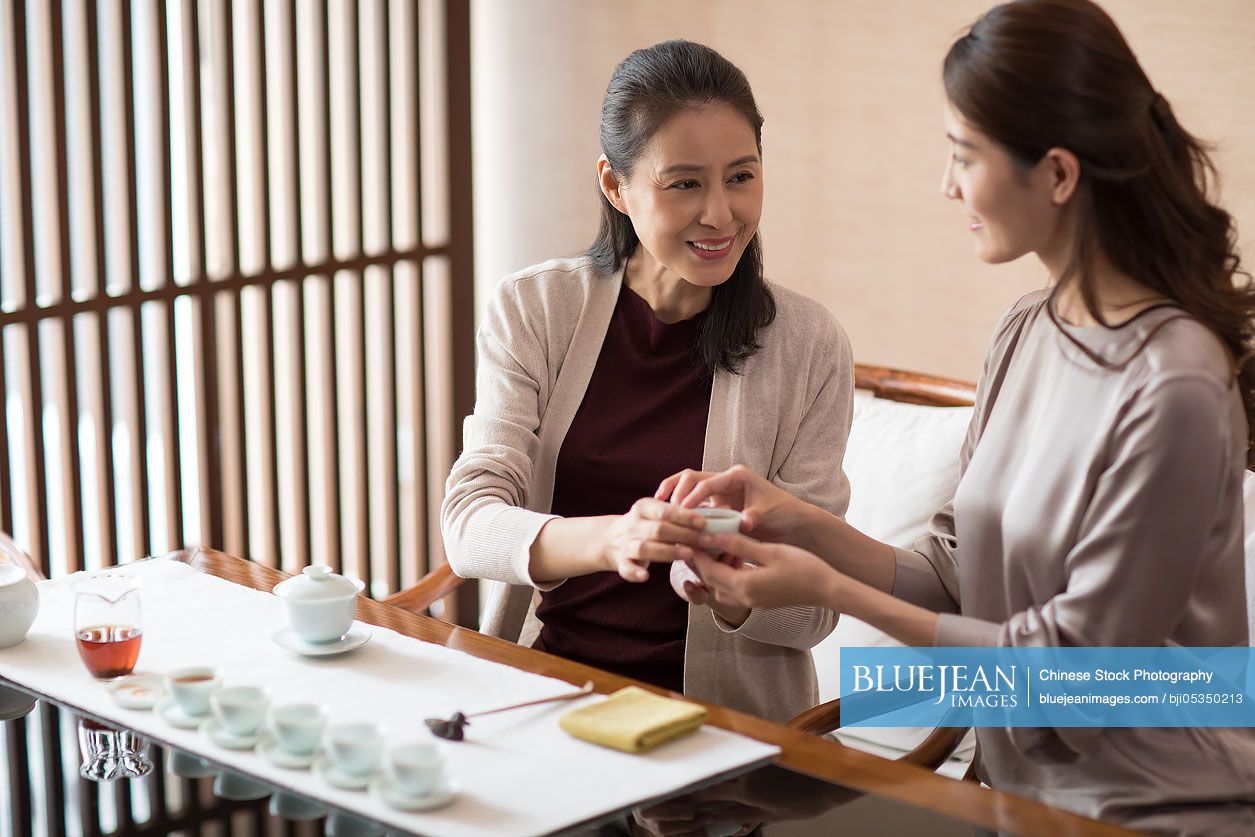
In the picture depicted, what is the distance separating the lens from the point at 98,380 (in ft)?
9.80

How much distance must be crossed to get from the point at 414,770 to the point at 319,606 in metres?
0.44

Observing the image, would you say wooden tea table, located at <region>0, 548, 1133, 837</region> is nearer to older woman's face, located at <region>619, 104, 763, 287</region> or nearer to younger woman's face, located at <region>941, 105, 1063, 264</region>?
younger woman's face, located at <region>941, 105, 1063, 264</region>

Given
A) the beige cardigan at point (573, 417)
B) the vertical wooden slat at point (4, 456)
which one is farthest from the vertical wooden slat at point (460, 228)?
the beige cardigan at point (573, 417)

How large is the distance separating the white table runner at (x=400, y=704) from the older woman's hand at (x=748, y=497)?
1.03 ft

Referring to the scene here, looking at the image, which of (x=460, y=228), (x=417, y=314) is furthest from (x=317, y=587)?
(x=460, y=228)

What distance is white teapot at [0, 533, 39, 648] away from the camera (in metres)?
1.78

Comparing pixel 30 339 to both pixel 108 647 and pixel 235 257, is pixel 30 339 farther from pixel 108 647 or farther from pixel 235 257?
pixel 108 647

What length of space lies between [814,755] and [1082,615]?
0.32 metres

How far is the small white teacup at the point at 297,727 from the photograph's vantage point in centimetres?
147

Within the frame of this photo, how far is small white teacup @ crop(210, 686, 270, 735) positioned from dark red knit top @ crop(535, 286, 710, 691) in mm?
703

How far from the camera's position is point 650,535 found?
1786 millimetres

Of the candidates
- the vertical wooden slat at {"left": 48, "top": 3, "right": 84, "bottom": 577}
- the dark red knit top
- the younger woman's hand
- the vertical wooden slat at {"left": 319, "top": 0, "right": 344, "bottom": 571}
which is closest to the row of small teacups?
the younger woman's hand

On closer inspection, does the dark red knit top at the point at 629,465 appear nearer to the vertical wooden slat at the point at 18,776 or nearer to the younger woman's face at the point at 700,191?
the younger woman's face at the point at 700,191

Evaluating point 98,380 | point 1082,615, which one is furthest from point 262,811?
point 98,380
